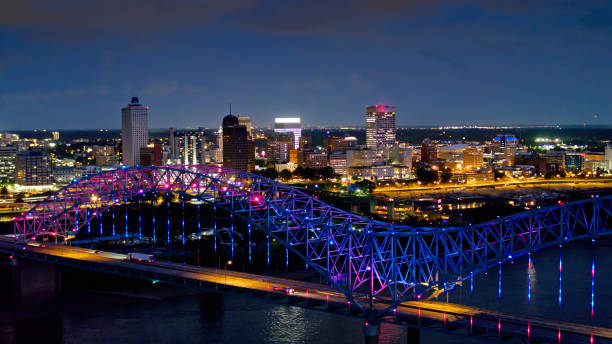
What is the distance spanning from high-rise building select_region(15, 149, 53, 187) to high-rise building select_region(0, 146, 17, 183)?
5509mm

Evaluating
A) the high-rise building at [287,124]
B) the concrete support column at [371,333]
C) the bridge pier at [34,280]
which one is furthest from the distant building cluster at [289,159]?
the concrete support column at [371,333]

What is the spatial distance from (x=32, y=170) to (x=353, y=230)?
6013 cm

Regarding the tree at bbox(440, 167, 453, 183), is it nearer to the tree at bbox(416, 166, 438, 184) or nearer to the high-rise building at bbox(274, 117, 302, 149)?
the tree at bbox(416, 166, 438, 184)

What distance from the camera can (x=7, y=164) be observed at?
83.6m

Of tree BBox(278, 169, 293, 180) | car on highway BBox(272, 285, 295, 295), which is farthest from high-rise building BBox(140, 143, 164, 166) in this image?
car on highway BBox(272, 285, 295, 295)

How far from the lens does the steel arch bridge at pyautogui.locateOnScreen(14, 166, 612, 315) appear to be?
63.1ft

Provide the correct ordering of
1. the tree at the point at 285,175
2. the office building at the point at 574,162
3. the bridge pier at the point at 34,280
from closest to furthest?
the bridge pier at the point at 34,280 → the tree at the point at 285,175 → the office building at the point at 574,162

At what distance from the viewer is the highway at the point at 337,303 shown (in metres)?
16.4

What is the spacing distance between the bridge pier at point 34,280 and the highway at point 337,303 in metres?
0.46

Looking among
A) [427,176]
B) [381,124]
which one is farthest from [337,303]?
[381,124]

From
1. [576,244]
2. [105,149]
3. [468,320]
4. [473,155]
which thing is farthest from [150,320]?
[105,149]

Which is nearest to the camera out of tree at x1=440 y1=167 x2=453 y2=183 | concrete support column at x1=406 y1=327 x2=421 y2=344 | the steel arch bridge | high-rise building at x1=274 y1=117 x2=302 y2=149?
concrete support column at x1=406 y1=327 x2=421 y2=344

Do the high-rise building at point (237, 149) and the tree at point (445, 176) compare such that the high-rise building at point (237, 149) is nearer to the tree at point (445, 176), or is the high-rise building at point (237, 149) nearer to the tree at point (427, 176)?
the tree at point (427, 176)

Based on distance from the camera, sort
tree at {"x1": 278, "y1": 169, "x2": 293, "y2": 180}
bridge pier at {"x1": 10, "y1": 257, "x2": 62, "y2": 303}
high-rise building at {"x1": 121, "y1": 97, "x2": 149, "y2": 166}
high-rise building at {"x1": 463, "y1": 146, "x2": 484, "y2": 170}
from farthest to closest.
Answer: high-rise building at {"x1": 121, "y1": 97, "x2": 149, "y2": 166} → high-rise building at {"x1": 463, "y1": 146, "x2": 484, "y2": 170} → tree at {"x1": 278, "y1": 169, "x2": 293, "y2": 180} → bridge pier at {"x1": 10, "y1": 257, "x2": 62, "y2": 303}
